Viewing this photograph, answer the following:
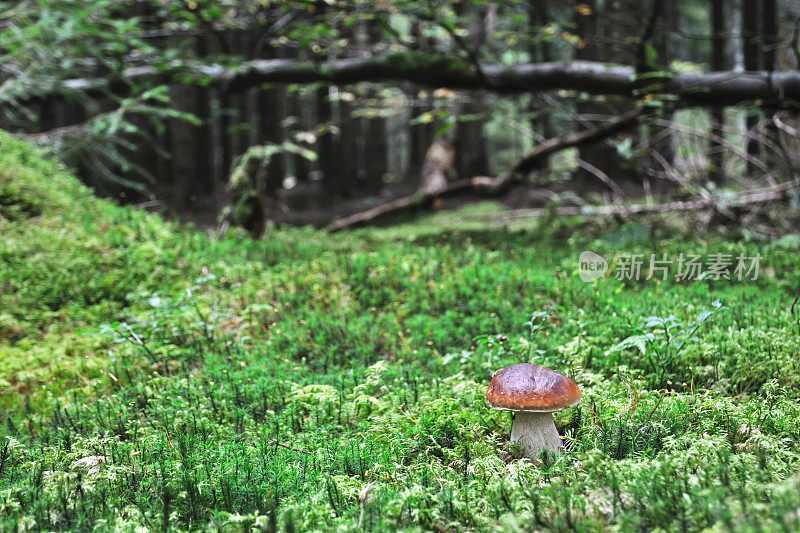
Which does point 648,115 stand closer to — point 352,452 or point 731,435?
point 731,435


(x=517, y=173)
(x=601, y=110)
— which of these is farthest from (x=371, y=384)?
(x=601, y=110)

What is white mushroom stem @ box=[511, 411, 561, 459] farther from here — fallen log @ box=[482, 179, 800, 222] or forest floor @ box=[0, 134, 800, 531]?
fallen log @ box=[482, 179, 800, 222]

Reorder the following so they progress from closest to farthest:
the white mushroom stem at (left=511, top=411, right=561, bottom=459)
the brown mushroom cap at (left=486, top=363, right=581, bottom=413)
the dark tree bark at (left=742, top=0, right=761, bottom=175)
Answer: the brown mushroom cap at (left=486, top=363, right=581, bottom=413) → the white mushroom stem at (left=511, top=411, right=561, bottom=459) → the dark tree bark at (left=742, top=0, right=761, bottom=175)

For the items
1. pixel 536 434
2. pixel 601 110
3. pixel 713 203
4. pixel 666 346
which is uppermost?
pixel 601 110

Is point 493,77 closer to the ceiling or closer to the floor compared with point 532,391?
closer to the ceiling

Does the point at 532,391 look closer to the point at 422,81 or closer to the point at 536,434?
the point at 536,434

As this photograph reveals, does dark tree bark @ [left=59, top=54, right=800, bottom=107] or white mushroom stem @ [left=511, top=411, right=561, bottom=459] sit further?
dark tree bark @ [left=59, top=54, right=800, bottom=107]

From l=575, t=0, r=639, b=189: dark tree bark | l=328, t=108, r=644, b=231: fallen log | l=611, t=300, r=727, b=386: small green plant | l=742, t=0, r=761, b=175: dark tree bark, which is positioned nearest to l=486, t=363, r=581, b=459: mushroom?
l=611, t=300, r=727, b=386: small green plant

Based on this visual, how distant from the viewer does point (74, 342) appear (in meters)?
5.30

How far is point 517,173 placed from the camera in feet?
34.6

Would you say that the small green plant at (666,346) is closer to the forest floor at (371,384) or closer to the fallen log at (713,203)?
the forest floor at (371,384)

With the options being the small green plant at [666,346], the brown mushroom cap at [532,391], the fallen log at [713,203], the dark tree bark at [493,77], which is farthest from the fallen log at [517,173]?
the brown mushroom cap at [532,391]

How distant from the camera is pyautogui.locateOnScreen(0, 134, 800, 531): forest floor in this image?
8.87 feet

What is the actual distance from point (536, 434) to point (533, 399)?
0.29 m
